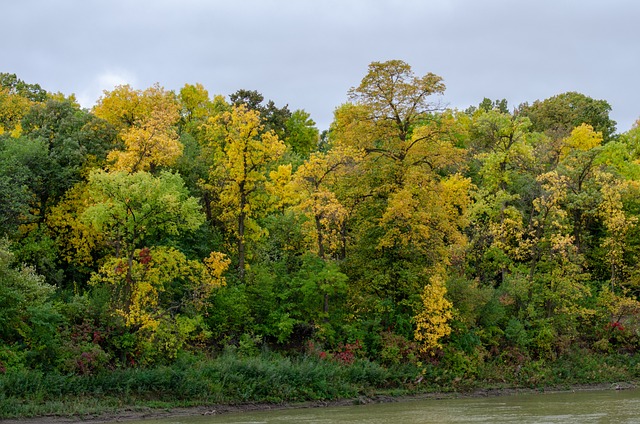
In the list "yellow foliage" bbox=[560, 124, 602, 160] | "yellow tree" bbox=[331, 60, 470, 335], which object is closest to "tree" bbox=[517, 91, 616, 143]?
"yellow foliage" bbox=[560, 124, 602, 160]

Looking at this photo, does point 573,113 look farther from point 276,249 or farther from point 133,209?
point 133,209

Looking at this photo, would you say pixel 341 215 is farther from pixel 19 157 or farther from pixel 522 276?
pixel 19 157

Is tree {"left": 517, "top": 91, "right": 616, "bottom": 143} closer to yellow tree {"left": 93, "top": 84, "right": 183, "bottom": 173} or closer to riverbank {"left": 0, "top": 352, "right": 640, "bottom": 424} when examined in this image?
riverbank {"left": 0, "top": 352, "right": 640, "bottom": 424}

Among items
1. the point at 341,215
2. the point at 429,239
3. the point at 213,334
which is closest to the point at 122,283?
the point at 213,334

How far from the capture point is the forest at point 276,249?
123ft

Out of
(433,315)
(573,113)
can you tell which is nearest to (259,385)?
(433,315)

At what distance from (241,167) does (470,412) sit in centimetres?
1888

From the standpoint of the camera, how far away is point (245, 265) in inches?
1807

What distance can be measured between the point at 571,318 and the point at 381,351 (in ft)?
46.7

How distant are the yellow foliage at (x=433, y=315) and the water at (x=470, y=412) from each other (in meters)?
3.84

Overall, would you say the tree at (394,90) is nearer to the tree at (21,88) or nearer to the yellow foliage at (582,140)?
the yellow foliage at (582,140)

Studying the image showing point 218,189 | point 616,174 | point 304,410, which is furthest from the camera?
point 616,174

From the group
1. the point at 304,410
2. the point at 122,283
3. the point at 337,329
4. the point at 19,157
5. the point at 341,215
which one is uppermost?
the point at 19,157

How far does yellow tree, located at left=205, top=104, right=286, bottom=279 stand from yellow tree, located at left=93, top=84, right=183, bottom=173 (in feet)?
8.32
